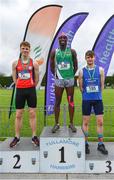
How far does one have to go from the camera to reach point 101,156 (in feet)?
19.3

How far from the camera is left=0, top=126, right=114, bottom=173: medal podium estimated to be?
222 inches

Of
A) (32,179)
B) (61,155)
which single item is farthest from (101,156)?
(32,179)

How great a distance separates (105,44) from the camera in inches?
359

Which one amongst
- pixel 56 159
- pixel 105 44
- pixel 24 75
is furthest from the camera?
pixel 105 44

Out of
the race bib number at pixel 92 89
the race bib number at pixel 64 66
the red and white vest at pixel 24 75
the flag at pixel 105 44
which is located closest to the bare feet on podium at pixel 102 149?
the race bib number at pixel 92 89

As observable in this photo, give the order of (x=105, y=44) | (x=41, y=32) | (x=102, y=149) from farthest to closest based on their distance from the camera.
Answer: (x=105, y=44) < (x=41, y=32) < (x=102, y=149)

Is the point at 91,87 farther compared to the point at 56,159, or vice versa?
the point at 91,87

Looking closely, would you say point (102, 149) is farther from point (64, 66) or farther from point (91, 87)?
point (64, 66)

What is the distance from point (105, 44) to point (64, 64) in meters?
3.29

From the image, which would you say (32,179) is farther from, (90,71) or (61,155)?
(90,71)

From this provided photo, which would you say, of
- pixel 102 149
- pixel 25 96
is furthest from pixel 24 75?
pixel 102 149

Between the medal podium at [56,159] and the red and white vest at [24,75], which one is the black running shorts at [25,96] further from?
the medal podium at [56,159]

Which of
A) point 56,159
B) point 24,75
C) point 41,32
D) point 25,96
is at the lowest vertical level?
point 56,159

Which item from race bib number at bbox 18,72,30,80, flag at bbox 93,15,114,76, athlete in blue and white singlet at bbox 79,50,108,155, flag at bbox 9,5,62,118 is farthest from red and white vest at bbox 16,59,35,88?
flag at bbox 93,15,114,76
